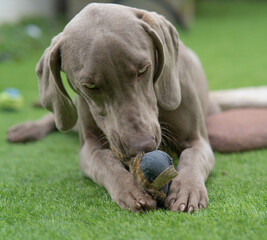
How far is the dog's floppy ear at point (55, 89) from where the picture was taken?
2.86 m

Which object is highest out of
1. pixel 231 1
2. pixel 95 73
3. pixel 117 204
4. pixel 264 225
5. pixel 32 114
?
pixel 95 73

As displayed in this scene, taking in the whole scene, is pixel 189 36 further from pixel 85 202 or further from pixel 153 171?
pixel 153 171

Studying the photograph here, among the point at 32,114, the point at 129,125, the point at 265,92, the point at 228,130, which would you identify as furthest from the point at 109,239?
the point at 32,114

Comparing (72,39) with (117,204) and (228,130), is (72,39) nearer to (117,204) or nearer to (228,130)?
(117,204)

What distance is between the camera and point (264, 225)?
78.6 inches

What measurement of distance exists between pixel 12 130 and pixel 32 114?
0.86m

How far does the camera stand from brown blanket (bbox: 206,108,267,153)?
12.1ft

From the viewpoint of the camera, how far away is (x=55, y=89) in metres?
2.96

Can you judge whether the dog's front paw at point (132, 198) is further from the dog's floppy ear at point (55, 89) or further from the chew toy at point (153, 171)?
the dog's floppy ear at point (55, 89)

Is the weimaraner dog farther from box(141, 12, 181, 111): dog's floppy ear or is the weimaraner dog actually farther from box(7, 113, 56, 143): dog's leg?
box(7, 113, 56, 143): dog's leg

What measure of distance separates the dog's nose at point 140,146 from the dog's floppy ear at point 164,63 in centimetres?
61

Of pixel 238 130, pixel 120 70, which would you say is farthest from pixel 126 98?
pixel 238 130

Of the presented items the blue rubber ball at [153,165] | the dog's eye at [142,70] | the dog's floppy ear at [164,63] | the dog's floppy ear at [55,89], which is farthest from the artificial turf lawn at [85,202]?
the dog's eye at [142,70]

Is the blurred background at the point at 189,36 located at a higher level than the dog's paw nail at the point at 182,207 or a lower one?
lower
